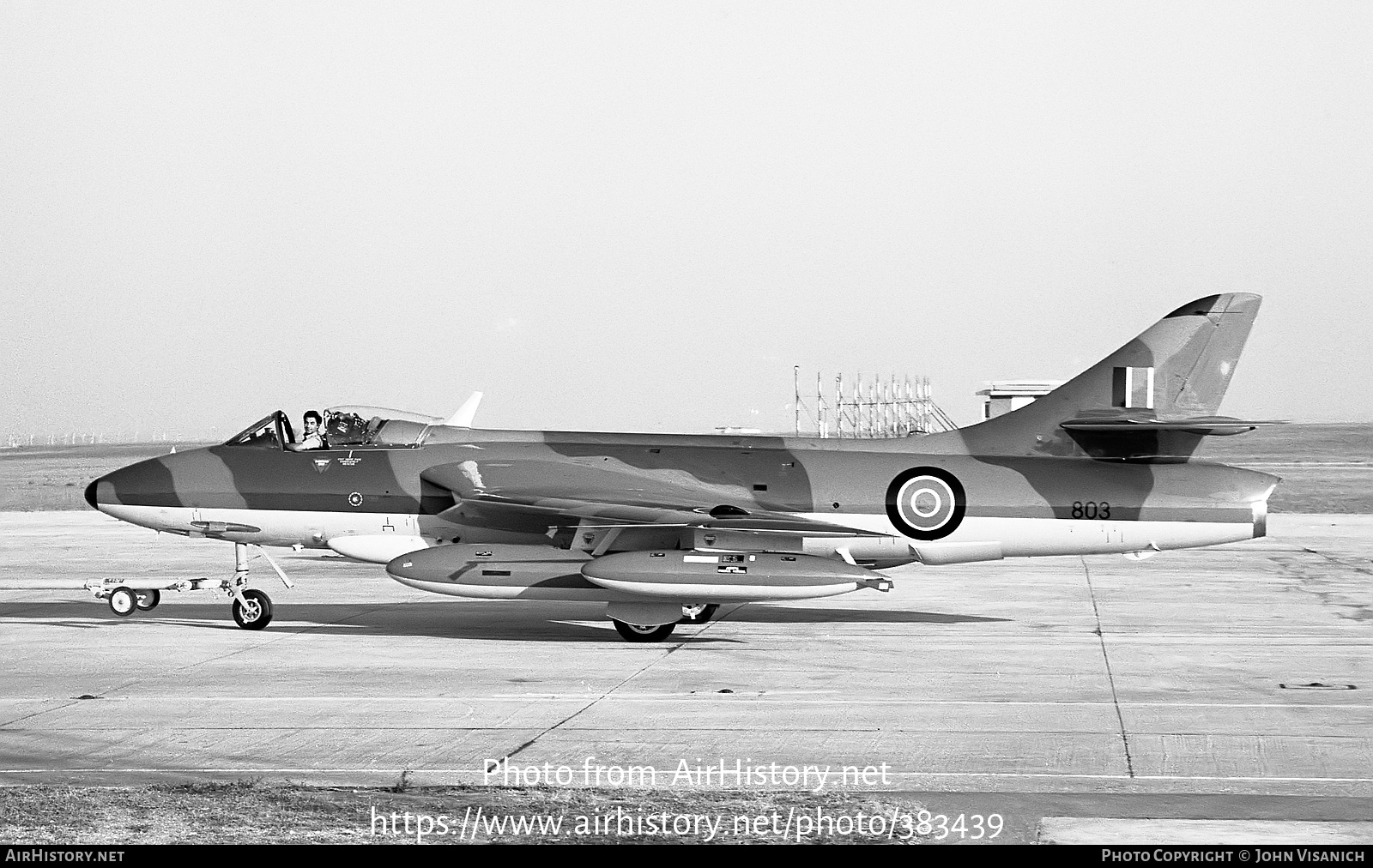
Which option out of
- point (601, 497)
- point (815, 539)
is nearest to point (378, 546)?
point (601, 497)

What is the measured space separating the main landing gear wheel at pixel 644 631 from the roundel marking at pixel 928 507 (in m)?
3.02

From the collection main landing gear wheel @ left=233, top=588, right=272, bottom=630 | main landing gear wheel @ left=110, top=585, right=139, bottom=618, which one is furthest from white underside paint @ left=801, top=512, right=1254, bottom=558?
main landing gear wheel @ left=110, top=585, right=139, bottom=618

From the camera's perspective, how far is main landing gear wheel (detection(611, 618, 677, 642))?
15602mm

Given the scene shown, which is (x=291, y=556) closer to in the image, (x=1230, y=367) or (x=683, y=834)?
(x=1230, y=367)

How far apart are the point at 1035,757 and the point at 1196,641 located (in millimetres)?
6885

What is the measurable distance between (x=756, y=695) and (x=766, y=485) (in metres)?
5.00

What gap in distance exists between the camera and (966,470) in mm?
16797

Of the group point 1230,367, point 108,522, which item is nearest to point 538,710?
point 1230,367

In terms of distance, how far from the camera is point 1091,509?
16.4 metres

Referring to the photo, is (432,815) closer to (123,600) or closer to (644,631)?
(644,631)

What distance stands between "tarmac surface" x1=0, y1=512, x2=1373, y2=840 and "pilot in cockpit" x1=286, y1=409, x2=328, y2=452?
215 cm

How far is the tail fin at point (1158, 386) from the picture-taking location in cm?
1669
